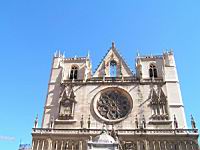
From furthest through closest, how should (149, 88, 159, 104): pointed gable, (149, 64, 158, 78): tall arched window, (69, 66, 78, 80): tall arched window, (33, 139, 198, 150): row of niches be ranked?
1. (69, 66, 78, 80): tall arched window
2. (149, 64, 158, 78): tall arched window
3. (149, 88, 159, 104): pointed gable
4. (33, 139, 198, 150): row of niches

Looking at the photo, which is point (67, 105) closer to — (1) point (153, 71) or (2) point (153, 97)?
(2) point (153, 97)

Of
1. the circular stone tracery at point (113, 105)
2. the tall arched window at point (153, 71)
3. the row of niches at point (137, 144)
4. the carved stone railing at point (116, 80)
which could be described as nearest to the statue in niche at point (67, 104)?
the carved stone railing at point (116, 80)

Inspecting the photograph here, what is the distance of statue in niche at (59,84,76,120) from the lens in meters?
26.8

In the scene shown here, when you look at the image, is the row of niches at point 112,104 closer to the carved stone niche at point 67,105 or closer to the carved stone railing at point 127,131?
the carved stone niche at point 67,105

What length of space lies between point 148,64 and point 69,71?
9411mm

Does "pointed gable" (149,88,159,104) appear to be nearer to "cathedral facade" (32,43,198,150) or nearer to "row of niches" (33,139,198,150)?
"cathedral facade" (32,43,198,150)

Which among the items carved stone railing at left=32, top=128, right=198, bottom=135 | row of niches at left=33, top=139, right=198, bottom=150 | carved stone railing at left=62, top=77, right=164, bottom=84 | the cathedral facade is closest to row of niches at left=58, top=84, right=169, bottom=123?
the cathedral facade

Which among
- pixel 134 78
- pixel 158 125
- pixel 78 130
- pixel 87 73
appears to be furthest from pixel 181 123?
pixel 87 73

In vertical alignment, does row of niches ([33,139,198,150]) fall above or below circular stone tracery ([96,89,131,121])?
below

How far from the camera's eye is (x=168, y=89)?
27.8 meters

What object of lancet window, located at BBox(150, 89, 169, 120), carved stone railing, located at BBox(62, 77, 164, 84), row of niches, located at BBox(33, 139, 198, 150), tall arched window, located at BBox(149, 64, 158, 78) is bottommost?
row of niches, located at BBox(33, 139, 198, 150)

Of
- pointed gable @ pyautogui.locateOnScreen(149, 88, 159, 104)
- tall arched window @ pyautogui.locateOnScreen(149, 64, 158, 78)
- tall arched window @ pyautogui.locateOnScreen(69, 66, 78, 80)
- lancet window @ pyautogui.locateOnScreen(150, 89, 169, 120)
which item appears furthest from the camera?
tall arched window @ pyautogui.locateOnScreen(69, 66, 78, 80)

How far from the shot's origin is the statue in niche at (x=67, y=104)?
1057 inches

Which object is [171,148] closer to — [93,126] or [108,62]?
[93,126]
